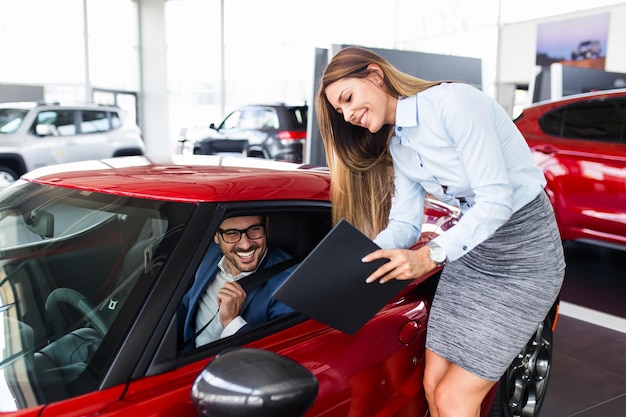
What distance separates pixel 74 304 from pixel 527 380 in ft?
6.15

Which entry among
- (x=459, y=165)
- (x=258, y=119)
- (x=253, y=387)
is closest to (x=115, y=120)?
(x=258, y=119)

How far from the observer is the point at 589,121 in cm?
546

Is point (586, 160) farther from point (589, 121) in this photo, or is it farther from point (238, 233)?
point (238, 233)

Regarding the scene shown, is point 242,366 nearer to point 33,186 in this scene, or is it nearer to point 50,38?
point 33,186

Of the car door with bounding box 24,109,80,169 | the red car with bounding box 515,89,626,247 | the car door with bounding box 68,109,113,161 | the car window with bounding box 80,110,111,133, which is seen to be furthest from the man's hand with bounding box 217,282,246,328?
the car window with bounding box 80,110,111,133

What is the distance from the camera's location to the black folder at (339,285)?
57.2 inches

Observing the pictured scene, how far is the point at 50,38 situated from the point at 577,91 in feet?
44.1

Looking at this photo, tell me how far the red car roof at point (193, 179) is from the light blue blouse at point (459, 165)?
0.28 metres

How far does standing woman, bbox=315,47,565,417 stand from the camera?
1.64 meters

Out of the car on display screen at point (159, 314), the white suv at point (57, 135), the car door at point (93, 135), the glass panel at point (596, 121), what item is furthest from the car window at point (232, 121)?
the car on display screen at point (159, 314)

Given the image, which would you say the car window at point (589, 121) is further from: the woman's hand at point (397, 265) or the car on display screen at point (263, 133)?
the car on display screen at point (263, 133)

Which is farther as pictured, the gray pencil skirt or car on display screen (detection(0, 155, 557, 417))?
the gray pencil skirt

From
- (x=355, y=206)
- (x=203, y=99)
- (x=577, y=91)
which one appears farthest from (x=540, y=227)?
(x=203, y=99)

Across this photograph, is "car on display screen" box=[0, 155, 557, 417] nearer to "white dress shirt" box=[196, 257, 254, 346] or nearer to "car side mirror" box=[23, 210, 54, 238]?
"car side mirror" box=[23, 210, 54, 238]
